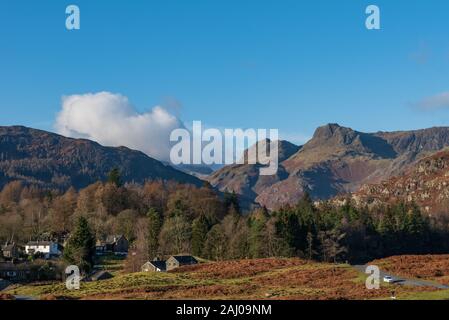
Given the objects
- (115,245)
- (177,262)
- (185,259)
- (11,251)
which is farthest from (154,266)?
(115,245)

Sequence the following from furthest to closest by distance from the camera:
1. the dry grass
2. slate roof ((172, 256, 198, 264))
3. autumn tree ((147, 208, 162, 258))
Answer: autumn tree ((147, 208, 162, 258)), slate roof ((172, 256, 198, 264)), the dry grass

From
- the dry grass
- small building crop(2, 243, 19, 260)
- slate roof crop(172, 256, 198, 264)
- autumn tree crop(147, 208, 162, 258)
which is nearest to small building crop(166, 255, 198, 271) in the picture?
slate roof crop(172, 256, 198, 264)

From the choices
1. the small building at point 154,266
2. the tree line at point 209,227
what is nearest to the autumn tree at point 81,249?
the tree line at point 209,227

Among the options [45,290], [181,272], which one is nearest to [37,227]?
[181,272]

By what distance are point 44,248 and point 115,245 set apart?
15.7 metres

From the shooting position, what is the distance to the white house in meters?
123

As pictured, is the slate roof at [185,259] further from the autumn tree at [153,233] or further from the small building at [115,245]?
the small building at [115,245]

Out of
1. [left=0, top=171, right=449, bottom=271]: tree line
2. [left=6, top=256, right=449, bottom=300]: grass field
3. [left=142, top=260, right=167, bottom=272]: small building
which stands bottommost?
[left=142, top=260, right=167, bottom=272]: small building

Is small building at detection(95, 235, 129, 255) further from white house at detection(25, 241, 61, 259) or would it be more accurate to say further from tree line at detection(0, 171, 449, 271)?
white house at detection(25, 241, 61, 259)

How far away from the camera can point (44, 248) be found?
409ft

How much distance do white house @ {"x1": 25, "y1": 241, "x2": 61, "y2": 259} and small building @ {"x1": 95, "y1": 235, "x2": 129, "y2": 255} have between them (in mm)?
10163

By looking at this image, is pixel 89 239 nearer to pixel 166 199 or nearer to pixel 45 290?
pixel 45 290

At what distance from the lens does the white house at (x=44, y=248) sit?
12275 cm

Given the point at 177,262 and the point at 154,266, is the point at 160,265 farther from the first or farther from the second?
the point at 177,262
